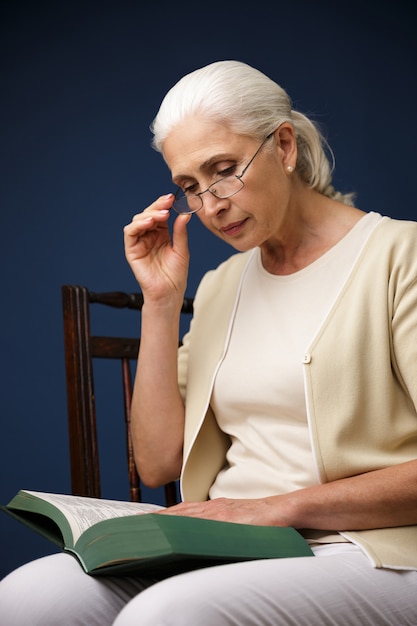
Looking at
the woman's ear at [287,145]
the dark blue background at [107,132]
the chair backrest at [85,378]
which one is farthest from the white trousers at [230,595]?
the dark blue background at [107,132]

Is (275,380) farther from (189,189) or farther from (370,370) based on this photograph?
(189,189)

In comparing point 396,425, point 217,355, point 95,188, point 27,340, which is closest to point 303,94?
point 95,188

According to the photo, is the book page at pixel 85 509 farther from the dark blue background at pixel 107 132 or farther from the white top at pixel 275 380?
the dark blue background at pixel 107 132

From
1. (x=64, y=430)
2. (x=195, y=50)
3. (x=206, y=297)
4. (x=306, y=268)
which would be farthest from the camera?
(x=195, y=50)

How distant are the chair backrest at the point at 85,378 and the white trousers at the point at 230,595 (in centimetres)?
43

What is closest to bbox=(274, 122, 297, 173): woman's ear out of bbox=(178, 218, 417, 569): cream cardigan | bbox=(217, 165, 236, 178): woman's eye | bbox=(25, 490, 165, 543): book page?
bbox=(217, 165, 236, 178): woman's eye

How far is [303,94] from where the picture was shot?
9.82 feet

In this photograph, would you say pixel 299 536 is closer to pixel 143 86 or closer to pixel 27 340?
pixel 27 340

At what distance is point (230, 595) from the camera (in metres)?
1.11

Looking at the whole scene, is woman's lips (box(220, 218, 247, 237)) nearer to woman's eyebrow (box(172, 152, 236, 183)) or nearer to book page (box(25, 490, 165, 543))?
woman's eyebrow (box(172, 152, 236, 183))

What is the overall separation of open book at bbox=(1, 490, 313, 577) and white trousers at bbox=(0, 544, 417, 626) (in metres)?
0.03

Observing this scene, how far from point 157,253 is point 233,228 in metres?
0.26

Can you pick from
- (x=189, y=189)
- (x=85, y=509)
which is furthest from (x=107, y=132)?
(x=85, y=509)

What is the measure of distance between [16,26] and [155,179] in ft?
2.20
